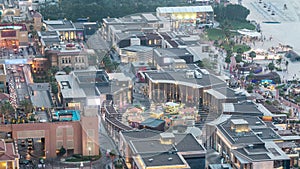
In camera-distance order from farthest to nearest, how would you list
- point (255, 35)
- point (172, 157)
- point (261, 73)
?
point (255, 35), point (261, 73), point (172, 157)

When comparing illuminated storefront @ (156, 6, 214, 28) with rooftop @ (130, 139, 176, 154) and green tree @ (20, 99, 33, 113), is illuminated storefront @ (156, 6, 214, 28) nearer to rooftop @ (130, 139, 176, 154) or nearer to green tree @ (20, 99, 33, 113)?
green tree @ (20, 99, 33, 113)

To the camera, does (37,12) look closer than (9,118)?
No

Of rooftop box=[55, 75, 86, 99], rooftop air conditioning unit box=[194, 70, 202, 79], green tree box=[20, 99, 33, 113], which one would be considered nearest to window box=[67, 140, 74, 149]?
green tree box=[20, 99, 33, 113]

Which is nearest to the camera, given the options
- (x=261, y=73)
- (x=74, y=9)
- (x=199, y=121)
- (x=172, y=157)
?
(x=172, y=157)

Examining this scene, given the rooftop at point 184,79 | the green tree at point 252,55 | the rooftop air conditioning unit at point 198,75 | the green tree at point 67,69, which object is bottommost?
the green tree at point 252,55

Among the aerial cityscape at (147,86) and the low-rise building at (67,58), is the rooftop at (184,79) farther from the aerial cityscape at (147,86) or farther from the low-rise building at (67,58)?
the low-rise building at (67,58)

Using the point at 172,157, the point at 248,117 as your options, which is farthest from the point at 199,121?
the point at 172,157

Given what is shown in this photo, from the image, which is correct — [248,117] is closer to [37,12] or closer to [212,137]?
[212,137]

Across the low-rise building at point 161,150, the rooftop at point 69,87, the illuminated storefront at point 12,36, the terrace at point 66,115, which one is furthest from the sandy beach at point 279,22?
the terrace at point 66,115
